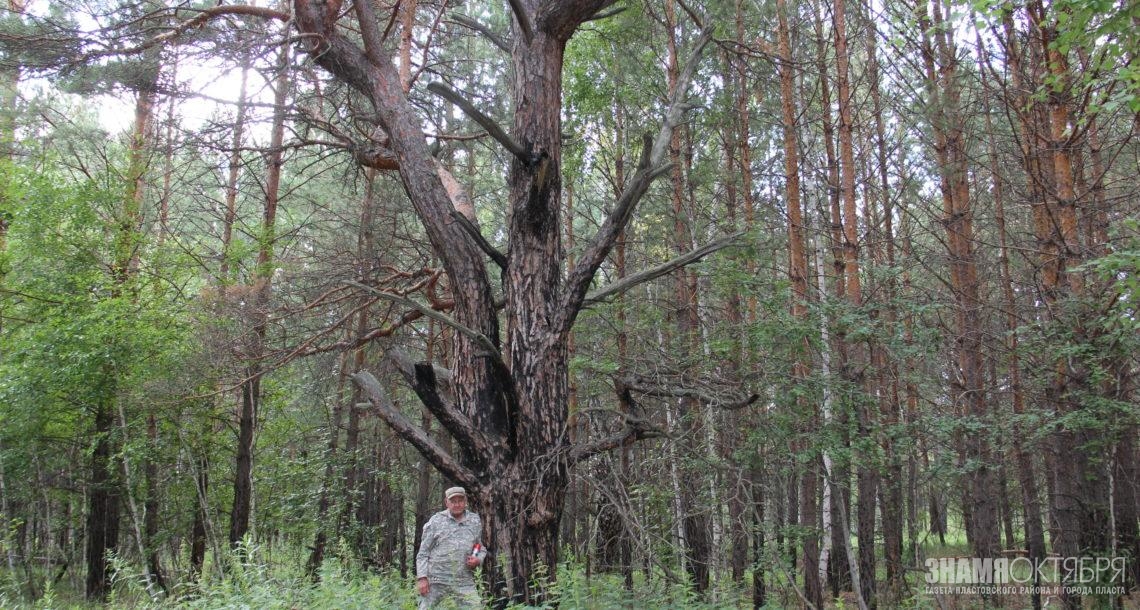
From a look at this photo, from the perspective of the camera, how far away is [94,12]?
664 centimetres

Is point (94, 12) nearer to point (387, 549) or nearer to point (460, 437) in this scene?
point (460, 437)

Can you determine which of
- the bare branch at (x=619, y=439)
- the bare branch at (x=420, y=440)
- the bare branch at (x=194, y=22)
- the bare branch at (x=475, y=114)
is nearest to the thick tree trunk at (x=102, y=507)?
the bare branch at (x=194, y=22)

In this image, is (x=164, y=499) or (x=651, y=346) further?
(x=164, y=499)

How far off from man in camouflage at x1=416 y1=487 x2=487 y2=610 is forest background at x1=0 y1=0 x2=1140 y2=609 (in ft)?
1.47

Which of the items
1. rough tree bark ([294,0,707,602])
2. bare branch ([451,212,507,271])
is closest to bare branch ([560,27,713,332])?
rough tree bark ([294,0,707,602])

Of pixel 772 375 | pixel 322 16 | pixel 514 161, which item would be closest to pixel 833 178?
pixel 772 375

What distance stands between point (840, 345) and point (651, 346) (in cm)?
199

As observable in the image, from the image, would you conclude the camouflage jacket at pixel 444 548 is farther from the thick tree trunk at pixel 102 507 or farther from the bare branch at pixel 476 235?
the thick tree trunk at pixel 102 507

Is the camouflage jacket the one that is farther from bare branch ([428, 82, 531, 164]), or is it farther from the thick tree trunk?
the thick tree trunk

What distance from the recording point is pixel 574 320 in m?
5.72

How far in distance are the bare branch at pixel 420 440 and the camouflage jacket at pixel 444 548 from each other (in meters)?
0.75

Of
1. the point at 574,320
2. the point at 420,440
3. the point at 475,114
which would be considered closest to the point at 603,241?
the point at 574,320

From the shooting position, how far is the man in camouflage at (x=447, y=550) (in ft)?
18.4

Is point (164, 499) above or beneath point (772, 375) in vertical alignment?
beneath
